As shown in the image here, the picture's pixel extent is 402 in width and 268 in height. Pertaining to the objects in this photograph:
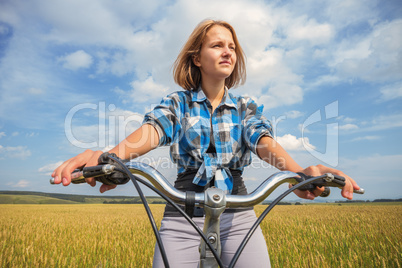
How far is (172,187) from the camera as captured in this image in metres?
1.19

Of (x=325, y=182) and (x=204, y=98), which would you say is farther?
(x=204, y=98)

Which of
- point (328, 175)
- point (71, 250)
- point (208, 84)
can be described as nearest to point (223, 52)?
point (208, 84)

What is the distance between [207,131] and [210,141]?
0.26 ft

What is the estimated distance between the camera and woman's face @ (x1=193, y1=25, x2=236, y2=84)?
2.21m

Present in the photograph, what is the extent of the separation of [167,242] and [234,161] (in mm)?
748

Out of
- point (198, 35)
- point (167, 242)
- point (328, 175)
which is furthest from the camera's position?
point (198, 35)

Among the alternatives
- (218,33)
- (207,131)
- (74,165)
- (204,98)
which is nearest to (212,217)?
(74,165)

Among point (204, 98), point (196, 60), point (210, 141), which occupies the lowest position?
point (210, 141)

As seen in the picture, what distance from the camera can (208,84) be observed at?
7.86 feet

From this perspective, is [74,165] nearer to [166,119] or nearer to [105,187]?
[105,187]

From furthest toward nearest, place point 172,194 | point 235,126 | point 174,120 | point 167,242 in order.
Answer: point 235,126 → point 174,120 → point 167,242 → point 172,194

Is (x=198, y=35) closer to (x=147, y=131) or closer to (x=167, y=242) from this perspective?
(x=147, y=131)

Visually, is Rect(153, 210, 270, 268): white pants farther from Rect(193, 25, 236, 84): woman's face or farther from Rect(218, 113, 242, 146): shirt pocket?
Rect(193, 25, 236, 84): woman's face

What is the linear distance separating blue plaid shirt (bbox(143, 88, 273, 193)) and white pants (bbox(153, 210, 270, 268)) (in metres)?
0.24
